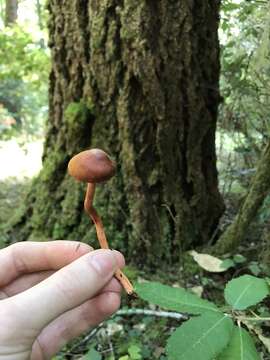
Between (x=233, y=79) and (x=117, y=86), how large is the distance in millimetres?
780

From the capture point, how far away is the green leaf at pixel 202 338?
907mm

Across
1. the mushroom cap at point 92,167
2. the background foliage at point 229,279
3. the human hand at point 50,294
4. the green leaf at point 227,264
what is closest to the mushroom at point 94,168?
the mushroom cap at point 92,167

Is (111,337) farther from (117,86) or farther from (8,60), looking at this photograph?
(8,60)

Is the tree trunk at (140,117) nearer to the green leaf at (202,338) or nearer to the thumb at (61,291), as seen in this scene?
the thumb at (61,291)

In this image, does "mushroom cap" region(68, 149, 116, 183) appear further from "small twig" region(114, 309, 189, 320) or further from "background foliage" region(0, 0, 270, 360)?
"small twig" region(114, 309, 189, 320)

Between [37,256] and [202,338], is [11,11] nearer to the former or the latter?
[37,256]

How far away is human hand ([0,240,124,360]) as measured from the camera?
111 centimetres

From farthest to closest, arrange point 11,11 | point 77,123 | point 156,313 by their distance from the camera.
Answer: point 11,11 → point 77,123 → point 156,313

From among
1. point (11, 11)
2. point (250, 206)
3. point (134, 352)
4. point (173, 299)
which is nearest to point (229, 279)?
point (250, 206)

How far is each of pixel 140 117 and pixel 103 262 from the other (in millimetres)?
1314

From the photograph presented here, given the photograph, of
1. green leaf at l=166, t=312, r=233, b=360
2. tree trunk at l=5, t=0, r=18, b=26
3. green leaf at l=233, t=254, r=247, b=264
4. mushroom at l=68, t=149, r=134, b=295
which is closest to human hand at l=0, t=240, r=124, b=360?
mushroom at l=68, t=149, r=134, b=295

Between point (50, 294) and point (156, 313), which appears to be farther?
point (156, 313)

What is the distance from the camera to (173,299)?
104cm

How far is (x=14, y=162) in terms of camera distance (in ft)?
15.9
